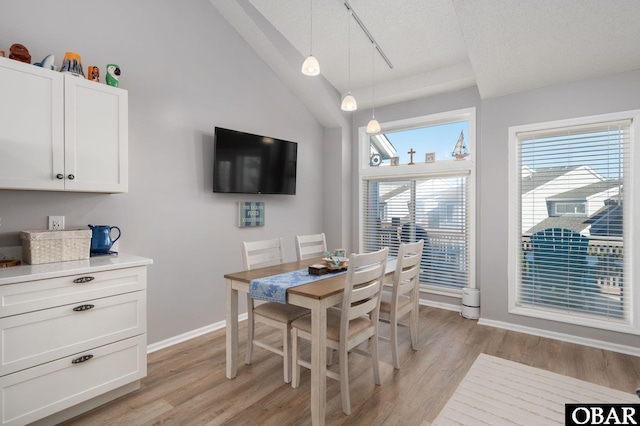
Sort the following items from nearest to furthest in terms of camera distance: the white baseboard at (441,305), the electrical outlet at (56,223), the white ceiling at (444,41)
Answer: the electrical outlet at (56,223) → the white ceiling at (444,41) → the white baseboard at (441,305)

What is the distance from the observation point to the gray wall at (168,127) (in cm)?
237

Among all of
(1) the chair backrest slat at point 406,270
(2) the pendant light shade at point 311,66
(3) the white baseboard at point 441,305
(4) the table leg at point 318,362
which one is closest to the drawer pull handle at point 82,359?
(4) the table leg at point 318,362

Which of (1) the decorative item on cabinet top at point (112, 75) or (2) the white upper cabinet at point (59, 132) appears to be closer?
(2) the white upper cabinet at point (59, 132)

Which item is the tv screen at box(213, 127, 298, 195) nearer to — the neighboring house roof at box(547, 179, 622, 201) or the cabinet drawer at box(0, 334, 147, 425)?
the cabinet drawer at box(0, 334, 147, 425)

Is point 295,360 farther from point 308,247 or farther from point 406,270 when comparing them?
point 308,247

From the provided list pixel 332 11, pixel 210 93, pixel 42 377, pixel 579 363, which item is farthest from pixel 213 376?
pixel 332 11

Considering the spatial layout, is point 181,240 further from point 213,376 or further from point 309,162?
point 309,162

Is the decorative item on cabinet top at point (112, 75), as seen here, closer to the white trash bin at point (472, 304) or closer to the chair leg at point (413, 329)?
the chair leg at point (413, 329)

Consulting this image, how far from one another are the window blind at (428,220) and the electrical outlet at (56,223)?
3649 millimetres

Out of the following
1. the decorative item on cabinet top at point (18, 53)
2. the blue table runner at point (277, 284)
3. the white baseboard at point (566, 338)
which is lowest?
the white baseboard at point (566, 338)

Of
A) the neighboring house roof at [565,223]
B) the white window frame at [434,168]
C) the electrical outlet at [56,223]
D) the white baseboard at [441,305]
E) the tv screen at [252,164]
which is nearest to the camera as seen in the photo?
the electrical outlet at [56,223]

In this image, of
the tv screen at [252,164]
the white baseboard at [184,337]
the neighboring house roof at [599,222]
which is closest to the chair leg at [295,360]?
the white baseboard at [184,337]

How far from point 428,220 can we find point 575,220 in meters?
1.60

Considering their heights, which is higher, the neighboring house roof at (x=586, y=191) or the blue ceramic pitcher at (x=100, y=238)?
the neighboring house roof at (x=586, y=191)
